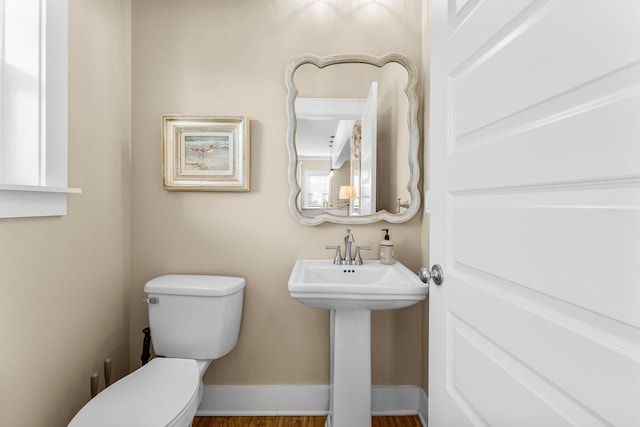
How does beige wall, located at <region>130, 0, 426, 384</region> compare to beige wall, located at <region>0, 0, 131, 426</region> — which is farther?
beige wall, located at <region>130, 0, 426, 384</region>

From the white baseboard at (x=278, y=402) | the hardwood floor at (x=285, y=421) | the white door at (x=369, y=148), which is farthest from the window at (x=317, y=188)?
the hardwood floor at (x=285, y=421)

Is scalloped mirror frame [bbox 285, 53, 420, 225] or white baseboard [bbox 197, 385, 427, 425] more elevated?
scalloped mirror frame [bbox 285, 53, 420, 225]

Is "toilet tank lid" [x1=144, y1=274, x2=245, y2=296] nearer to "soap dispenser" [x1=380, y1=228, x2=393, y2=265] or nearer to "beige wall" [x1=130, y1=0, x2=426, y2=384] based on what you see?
"beige wall" [x1=130, y1=0, x2=426, y2=384]

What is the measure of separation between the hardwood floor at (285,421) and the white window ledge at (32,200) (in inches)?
47.7

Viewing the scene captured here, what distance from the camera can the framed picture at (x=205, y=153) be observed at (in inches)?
70.7

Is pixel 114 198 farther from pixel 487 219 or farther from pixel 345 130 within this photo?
pixel 487 219

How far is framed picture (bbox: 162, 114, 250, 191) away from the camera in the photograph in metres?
1.80

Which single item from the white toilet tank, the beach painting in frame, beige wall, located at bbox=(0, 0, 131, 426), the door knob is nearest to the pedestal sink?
the door knob

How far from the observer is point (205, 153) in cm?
182

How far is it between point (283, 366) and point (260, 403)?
218 mm

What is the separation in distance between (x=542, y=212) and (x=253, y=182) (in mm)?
1456

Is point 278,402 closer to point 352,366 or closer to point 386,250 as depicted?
point 352,366

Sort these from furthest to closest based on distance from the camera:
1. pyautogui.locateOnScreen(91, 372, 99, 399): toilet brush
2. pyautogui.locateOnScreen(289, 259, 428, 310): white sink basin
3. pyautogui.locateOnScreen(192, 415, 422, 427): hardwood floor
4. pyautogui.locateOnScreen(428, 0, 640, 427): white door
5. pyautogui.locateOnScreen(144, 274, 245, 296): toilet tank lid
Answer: pyautogui.locateOnScreen(192, 415, 422, 427): hardwood floor → pyautogui.locateOnScreen(144, 274, 245, 296): toilet tank lid → pyautogui.locateOnScreen(91, 372, 99, 399): toilet brush → pyautogui.locateOnScreen(289, 259, 428, 310): white sink basin → pyautogui.locateOnScreen(428, 0, 640, 427): white door

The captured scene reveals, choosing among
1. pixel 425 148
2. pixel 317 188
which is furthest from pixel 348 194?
pixel 425 148
